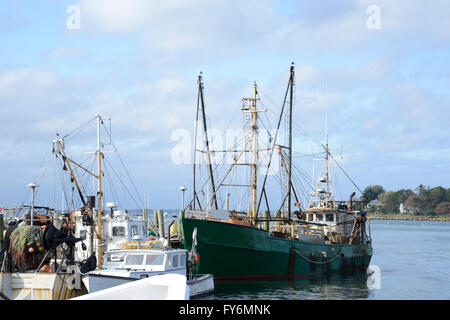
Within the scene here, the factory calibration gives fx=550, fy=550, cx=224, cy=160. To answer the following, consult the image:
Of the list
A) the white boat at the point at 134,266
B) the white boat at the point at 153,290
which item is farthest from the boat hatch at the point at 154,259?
the white boat at the point at 153,290

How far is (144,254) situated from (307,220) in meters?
23.2

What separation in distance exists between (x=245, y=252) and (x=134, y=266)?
11.3 m

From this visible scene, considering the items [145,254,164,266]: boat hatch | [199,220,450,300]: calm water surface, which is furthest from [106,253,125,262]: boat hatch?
[199,220,450,300]: calm water surface

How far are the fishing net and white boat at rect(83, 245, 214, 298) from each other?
434 cm

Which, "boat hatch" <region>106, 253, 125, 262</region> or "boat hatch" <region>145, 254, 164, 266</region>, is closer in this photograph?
"boat hatch" <region>145, 254, 164, 266</region>

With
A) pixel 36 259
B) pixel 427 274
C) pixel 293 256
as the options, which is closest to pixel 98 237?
pixel 36 259

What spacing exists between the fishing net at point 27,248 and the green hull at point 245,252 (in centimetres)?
917

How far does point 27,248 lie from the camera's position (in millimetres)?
29172

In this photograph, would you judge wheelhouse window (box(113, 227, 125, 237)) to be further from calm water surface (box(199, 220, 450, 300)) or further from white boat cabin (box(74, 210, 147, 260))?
calm water surface (box(199, 220, 450, 300))

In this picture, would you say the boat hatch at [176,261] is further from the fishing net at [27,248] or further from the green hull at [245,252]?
the fishing net at [27,248]

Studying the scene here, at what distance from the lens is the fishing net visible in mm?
28828

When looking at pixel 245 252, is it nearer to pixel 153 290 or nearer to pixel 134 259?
pixel 134 259

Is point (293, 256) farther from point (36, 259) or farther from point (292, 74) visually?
point (36, 259)

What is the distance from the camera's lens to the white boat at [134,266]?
79.7ft
